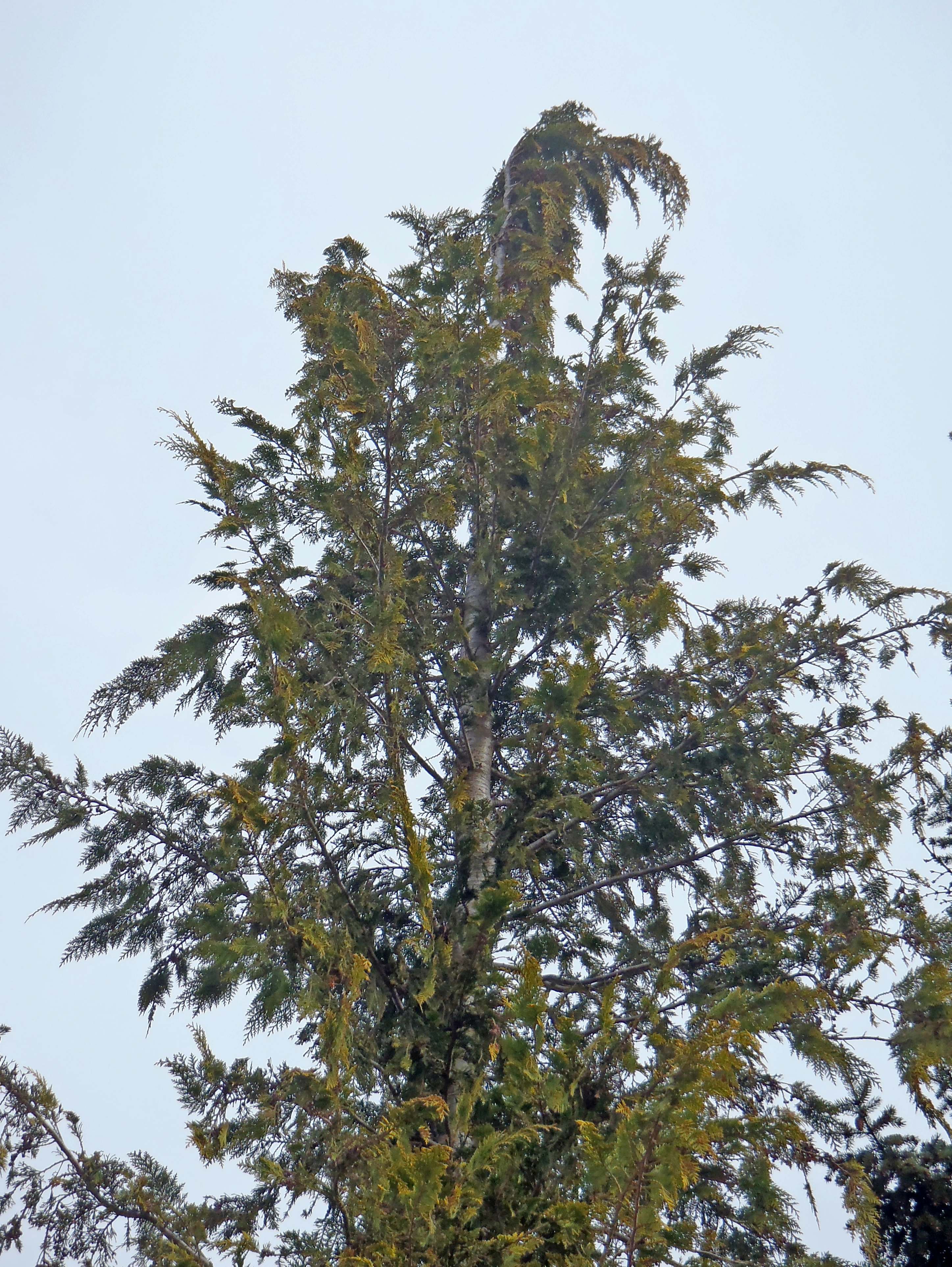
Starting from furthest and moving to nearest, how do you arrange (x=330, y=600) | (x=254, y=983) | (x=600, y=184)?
(x=600, y=184) → (x=330, y=600) → (x=254, y=983)

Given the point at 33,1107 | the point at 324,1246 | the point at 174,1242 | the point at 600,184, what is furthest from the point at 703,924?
the point at 600,184

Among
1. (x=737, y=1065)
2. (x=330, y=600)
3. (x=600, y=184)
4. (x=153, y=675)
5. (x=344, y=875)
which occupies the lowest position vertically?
(x=737, y=1065)

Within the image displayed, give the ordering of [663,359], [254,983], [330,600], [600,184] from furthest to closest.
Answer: [600,184] → [663,359] → [330,600] → [254,983]

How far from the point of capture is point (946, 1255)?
639cm

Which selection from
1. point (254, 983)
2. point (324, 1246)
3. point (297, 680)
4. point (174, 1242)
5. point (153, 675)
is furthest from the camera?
point (153, 675)

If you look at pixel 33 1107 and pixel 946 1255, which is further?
pixel 946 1255

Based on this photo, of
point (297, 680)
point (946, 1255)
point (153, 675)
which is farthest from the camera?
point (946, 1255)

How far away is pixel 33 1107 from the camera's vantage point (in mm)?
4145

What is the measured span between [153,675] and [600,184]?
6.91 meters

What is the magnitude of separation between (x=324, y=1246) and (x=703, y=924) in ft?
8.46

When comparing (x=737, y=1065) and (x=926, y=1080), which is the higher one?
(x=926, y=1080)

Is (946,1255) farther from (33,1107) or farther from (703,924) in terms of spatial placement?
(33,1107)

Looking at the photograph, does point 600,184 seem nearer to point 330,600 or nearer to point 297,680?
point 330,600

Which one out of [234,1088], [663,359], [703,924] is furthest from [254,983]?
[663,359]
